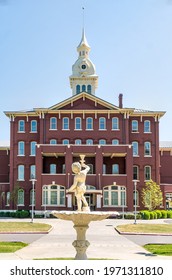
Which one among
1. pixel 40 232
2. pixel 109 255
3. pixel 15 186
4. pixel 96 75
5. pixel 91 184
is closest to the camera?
pixel 109 255

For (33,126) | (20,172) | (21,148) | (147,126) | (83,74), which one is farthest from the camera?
(83,74)

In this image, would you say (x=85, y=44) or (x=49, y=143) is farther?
(x=85, y=44)

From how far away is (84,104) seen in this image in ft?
180

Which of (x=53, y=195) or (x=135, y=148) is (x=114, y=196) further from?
(x=135, y=148)

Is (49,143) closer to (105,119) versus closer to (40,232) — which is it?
(105,119)

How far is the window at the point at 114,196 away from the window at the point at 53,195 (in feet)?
16.3

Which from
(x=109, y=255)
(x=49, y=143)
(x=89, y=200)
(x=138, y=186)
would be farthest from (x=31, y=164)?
(x=109, y=255)

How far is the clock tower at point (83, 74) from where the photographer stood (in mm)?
67000

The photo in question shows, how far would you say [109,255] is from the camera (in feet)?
56.4

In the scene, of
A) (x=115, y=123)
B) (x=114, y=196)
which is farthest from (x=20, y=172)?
(x=115, y=123)

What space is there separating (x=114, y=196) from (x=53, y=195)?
23.3ft

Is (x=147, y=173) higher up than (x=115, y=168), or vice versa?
(x=115, y=168)

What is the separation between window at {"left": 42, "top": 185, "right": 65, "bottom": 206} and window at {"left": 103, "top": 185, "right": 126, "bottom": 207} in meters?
4.97

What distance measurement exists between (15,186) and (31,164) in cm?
388
